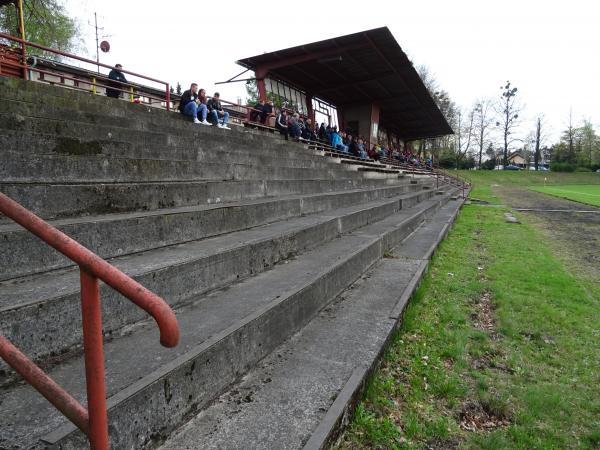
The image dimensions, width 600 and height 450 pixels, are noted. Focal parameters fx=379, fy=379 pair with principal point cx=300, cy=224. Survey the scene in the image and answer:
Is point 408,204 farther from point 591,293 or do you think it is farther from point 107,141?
point 107,141

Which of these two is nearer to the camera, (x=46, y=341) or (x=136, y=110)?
(x=46, y=341)

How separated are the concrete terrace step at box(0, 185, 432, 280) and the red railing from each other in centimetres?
138

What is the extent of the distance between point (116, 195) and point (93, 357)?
262 centimetres

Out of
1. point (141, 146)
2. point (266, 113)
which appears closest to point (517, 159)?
point (266, 113)

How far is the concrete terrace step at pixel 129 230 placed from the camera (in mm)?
2258

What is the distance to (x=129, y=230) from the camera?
2.99 metres

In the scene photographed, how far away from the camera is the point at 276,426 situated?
1.92 metres

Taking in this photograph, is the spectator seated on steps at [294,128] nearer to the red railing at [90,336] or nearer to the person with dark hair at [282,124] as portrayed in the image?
the person with dark hair at [282,124]

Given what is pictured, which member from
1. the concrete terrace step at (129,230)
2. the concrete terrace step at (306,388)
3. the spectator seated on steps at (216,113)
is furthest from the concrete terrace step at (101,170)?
the spectator seated on steps at (216,113)

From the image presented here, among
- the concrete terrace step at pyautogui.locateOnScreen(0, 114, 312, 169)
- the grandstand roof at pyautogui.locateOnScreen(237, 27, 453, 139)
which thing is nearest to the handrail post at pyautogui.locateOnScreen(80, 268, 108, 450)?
the concrete terrace step at pyautogui.locateOnScreen(0, 114, 312, 169)

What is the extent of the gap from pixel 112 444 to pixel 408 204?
11222 millimetres

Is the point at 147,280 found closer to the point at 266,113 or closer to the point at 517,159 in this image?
the point at 266,113

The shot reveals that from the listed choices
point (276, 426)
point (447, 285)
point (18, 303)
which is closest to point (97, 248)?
point (18, 303)

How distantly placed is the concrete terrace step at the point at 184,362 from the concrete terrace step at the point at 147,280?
126 millimetres
